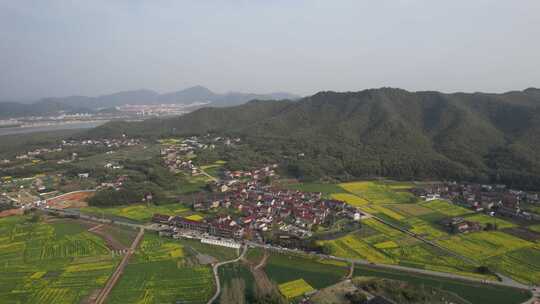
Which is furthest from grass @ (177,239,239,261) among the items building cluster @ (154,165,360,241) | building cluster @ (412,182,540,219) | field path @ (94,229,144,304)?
building cluster @ (412,182,540,219)

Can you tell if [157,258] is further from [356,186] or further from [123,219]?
[356,186]

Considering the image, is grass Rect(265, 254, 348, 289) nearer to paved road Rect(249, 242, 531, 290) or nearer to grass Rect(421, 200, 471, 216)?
paved road Rect(249, 242, 531, 290)

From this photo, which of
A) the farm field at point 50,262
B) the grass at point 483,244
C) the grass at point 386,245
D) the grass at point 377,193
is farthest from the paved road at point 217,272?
the grass at point 377,193

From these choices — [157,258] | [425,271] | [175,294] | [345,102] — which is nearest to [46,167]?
[157,258]

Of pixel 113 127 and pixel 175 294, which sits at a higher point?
pixel 113 127

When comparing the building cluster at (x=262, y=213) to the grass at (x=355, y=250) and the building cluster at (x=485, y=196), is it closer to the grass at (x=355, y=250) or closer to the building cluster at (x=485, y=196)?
the grass at (x=355, y=250)

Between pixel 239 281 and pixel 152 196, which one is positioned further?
pixel 152 196
